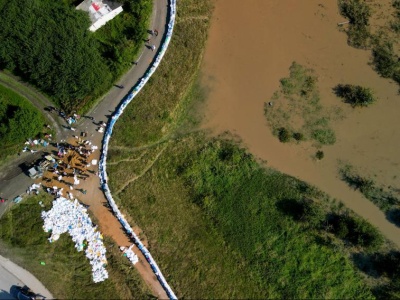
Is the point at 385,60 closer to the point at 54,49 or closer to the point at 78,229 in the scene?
the point at 54,49

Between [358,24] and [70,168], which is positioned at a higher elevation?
[358,24]

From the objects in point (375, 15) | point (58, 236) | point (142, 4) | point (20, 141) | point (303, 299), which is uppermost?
point (142, 4)

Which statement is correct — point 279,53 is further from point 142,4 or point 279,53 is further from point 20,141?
point 20,141

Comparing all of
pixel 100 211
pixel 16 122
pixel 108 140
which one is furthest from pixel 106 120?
pixel 100 211

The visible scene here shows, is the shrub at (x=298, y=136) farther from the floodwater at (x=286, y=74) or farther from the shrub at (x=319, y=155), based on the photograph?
the shrub at (x=319, y=155)

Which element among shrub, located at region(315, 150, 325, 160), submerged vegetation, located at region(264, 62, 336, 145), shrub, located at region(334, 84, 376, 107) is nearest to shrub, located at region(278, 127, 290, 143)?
submerged vegetation, located at region(264, 62, 336, 145)

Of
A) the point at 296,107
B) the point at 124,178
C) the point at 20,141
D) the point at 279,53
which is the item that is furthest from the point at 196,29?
the point at 20,141

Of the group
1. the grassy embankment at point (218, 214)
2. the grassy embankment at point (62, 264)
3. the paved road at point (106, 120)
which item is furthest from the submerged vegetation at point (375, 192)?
the grassy embankment at point (62, 264)
